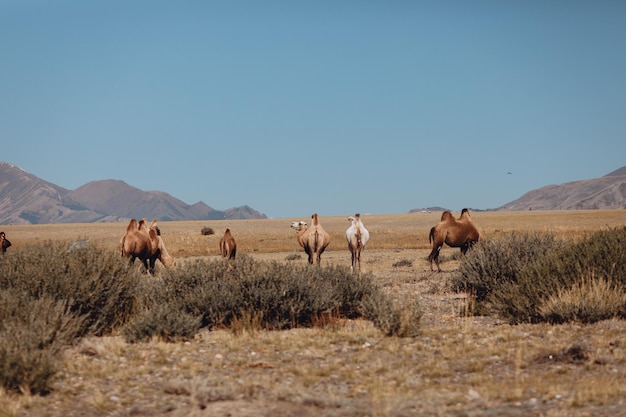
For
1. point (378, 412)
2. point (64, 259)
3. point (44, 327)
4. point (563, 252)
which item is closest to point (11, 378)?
point (44, 327)

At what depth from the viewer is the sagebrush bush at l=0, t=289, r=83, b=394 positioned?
290 inches

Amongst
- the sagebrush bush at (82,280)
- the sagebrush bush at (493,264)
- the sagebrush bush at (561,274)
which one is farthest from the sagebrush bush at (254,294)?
the sagebrush bush at (493,264)

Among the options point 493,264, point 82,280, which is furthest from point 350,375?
point 493,264

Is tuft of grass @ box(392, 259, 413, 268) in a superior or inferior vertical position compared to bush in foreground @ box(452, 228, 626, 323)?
inferior

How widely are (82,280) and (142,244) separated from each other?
340 inches

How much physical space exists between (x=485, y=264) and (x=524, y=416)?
8.75 m

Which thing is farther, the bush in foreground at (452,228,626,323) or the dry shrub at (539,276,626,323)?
the bush in foreground at (452,228,626,323)

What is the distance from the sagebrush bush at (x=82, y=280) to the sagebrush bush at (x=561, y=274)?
613 cm

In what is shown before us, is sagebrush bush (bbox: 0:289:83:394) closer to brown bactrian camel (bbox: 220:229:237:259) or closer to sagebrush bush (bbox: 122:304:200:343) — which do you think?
sagebrush bush (bbox: 122:304:200:343)

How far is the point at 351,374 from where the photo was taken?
7.99 metres

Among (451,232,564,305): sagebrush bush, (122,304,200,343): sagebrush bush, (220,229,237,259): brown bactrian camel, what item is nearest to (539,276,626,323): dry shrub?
(451,232,564,305): sagebrush bush

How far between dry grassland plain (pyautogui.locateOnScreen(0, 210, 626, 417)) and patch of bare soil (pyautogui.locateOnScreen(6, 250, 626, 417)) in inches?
0.5

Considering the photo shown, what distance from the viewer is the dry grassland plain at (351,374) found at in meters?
6.77

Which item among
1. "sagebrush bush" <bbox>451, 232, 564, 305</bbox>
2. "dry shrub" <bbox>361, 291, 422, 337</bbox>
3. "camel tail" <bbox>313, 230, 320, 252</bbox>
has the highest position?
"camel tail" <bbox>313, 230, 320, 252</bbox>
